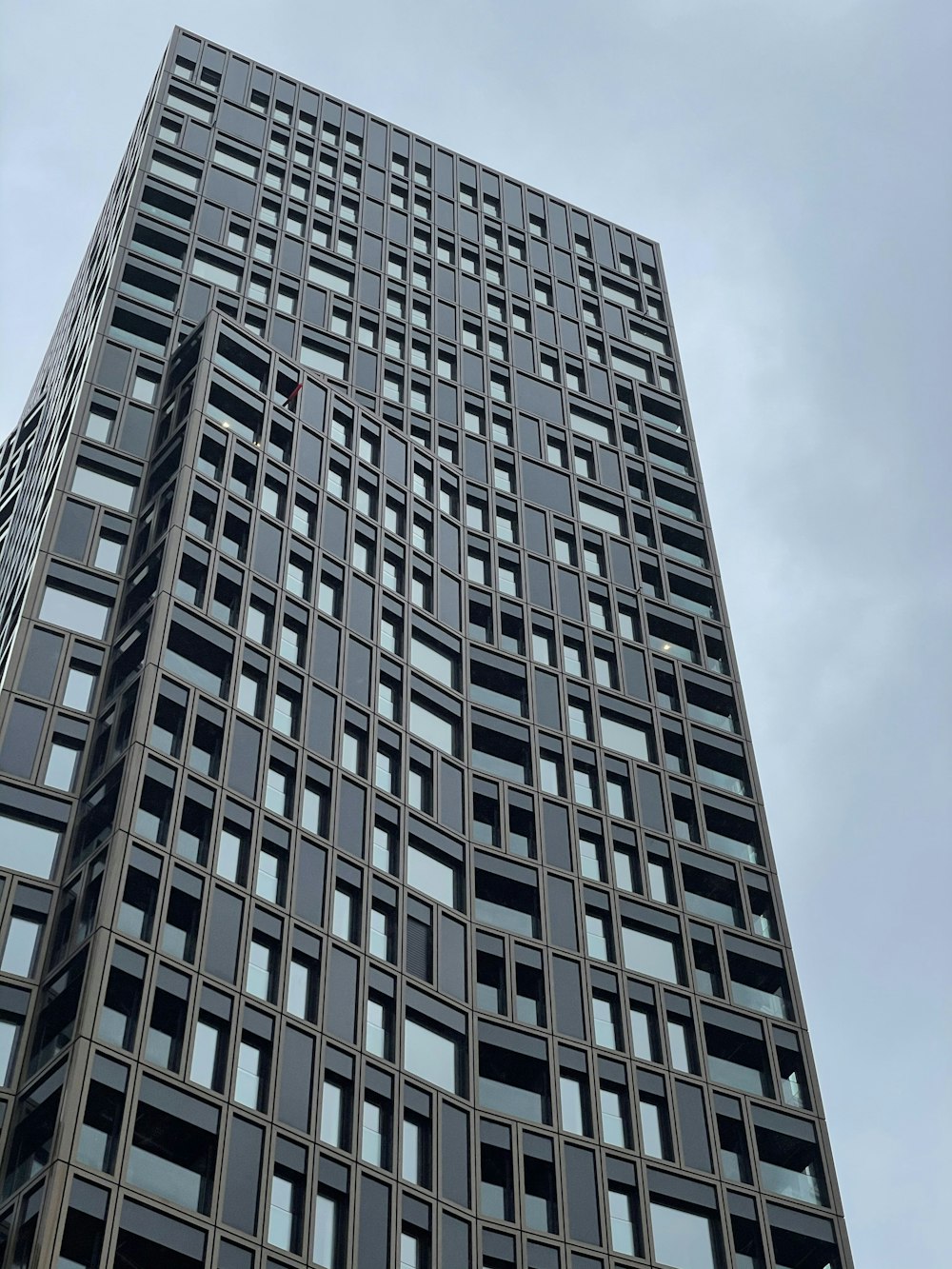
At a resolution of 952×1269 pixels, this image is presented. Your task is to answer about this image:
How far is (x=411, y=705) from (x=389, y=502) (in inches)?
426

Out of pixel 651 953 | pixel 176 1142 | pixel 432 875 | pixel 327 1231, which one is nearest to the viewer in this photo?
pixel 176 1142

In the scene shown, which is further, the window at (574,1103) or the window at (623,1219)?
the window at (574,1103)

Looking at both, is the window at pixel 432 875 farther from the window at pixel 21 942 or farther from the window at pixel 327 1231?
the window at pixel 21 942

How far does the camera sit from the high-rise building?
4512 centimetres

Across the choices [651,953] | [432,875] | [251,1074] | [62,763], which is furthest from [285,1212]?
[651,953]

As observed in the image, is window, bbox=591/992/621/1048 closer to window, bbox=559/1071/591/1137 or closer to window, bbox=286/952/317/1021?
window, bbox=559/1071/591/1137

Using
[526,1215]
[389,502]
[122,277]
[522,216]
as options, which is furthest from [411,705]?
[522,216]

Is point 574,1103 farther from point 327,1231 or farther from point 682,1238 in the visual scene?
point 327,1231

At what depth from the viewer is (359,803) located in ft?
183

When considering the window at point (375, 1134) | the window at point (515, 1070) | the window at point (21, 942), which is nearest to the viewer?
the window at point (375, 1134)

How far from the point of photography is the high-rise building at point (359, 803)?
4512cm

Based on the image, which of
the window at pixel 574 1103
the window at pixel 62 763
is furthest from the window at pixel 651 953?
the window at pixel 62 763

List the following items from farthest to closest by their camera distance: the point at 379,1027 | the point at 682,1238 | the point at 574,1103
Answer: the point at 574,1103
the point at 682,1238
the point at 379,1027

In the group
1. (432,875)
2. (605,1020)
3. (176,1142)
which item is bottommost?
(176,1142)
